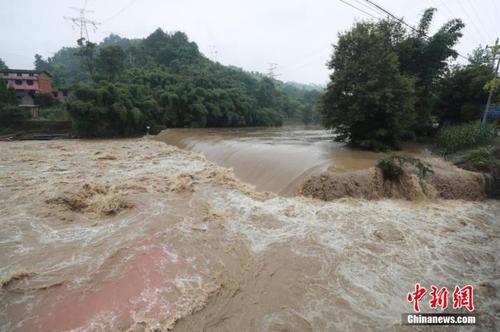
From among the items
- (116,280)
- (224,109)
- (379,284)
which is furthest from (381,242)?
(224,109)

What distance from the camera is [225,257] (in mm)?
4371

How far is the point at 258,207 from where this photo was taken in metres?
6.33

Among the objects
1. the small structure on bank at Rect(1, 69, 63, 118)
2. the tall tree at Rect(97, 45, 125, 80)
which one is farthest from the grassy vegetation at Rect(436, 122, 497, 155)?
the small structure on bank at Rect(1, 69, 63, 118)

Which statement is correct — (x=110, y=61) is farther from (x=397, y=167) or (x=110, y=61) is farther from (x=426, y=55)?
(x=397, y=167)

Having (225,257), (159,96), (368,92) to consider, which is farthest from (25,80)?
(225,257)

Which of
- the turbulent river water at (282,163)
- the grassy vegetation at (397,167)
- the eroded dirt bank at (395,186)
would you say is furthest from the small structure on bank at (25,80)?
the grassy vegetation at (397,167)

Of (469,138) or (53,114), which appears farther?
(53,114)

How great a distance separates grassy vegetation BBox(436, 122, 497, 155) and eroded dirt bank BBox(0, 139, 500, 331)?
3894 millimetres

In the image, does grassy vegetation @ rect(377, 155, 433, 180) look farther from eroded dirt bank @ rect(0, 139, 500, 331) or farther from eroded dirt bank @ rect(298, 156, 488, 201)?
eroded dirt bank @ rect(0, 139, 500, 331)

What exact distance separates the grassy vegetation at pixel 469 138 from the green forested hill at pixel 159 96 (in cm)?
1922

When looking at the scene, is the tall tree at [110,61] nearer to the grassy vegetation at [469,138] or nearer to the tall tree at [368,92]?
the tall tree at [368,92]

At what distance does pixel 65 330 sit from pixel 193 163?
8.25m

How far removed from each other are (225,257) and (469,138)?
35.4ft

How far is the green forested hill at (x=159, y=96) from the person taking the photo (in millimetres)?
18875
